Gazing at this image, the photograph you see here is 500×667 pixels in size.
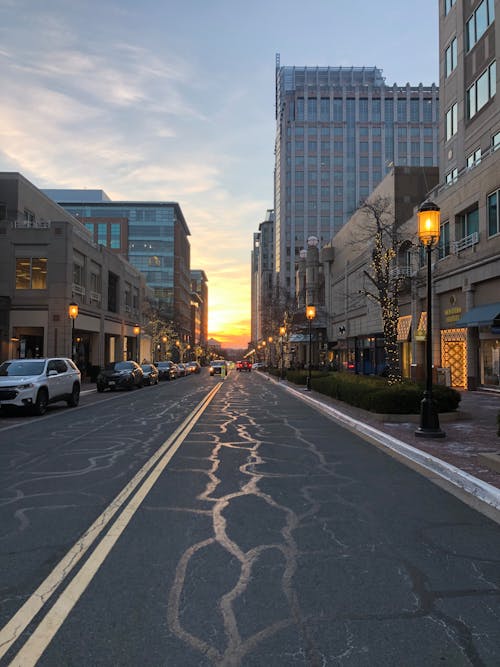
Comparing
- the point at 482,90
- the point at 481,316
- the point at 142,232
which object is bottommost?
the point at 481,316

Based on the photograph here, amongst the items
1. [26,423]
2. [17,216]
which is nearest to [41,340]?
[17,216]

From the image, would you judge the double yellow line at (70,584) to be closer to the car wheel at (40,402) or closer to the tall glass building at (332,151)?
the car wheel at (40,402)

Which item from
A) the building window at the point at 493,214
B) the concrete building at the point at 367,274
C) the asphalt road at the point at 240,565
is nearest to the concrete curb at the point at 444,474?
the asphalt road at the point at 240,565

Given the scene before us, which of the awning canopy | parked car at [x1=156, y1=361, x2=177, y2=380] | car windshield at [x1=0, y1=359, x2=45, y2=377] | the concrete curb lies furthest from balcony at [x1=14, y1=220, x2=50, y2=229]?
the concrete curb

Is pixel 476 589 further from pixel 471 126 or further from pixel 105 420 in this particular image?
pixel 471 126

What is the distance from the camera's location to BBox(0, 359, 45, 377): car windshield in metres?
17.3

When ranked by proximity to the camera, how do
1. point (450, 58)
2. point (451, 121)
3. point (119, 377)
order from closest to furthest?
point (119, 377), point (450, 58), point (451, 121)

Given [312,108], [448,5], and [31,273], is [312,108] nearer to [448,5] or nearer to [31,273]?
[448,5]

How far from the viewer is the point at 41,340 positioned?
40094mm

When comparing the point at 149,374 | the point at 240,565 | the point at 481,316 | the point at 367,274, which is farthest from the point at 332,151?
the point at 240,565

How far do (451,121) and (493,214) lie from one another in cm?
Answer: 1285

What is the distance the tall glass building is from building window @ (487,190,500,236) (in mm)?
103730

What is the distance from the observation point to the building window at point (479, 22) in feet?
89.2

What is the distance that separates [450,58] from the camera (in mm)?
33188
